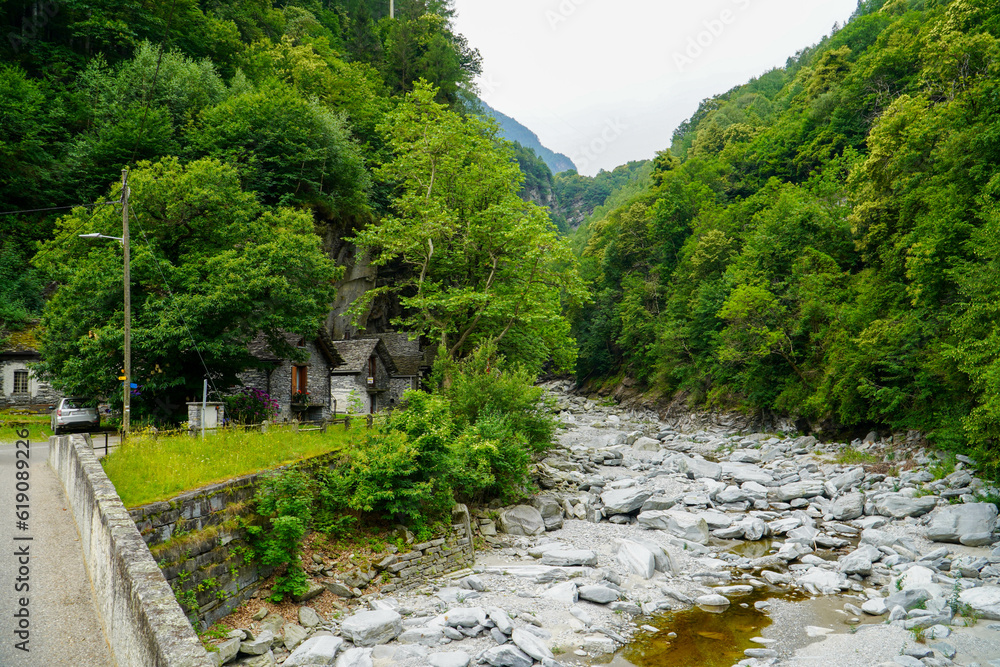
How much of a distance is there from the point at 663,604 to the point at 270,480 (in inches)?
342

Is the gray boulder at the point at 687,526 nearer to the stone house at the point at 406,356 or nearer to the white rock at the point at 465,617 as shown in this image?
the white rock at the point at 465,617

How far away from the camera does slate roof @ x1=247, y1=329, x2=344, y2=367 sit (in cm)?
2402

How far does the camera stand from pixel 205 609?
29.6ft

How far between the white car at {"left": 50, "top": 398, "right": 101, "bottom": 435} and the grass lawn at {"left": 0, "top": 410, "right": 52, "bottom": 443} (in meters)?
0.88

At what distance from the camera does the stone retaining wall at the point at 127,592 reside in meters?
4.04

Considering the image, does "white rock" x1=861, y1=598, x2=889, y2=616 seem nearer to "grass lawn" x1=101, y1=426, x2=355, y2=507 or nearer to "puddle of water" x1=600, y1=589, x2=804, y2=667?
"puddle of water" x1=600, y1=589, x2=804, y2=667

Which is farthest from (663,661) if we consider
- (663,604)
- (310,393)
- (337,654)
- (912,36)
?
(912,36)

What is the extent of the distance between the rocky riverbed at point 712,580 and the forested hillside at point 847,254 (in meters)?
3.50

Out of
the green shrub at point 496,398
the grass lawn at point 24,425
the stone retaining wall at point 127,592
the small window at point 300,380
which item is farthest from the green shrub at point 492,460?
the grass lawn at point 24,425

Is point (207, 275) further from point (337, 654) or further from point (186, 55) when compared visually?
point (186, 55)

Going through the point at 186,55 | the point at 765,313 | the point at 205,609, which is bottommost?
the point at 205,609

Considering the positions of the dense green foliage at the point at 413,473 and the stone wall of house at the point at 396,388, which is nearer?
the dense green foliage at the point at 413,473

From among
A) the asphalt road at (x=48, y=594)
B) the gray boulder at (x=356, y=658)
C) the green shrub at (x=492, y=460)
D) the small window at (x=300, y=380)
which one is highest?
the small window at (x=300, y=380)

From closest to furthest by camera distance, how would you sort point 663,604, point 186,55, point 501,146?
point 663,604
point 501,146
point 186,55
